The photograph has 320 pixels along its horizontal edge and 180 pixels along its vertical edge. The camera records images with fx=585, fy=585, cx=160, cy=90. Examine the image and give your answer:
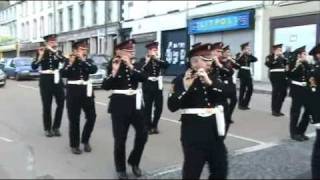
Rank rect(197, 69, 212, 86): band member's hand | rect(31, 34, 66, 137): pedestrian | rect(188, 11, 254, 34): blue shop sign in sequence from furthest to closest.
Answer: rect(188, 11, 254, 34): blue shop sign
rect(31, 34, 66, 137): pedestrian
rect(197, 69, 212, 86): band member's hand

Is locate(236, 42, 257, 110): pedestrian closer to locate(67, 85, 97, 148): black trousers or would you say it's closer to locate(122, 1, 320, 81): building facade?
locate(67, 85, 97, 148): black trousers

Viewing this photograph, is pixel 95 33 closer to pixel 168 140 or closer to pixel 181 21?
pixel 181 21

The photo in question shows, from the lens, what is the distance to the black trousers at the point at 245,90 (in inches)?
566

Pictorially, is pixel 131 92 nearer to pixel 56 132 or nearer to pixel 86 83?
pixel 86 83

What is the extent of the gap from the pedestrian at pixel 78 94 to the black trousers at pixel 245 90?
6.22 m

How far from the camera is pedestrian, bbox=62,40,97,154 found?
8.83 meters

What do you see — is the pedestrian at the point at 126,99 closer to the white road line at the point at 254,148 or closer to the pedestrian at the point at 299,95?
the white road line at the point at 254,148

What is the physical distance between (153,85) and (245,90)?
14.3ft

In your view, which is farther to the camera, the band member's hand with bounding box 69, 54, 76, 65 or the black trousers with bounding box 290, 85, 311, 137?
the black trousers with bounding box 290, 85, 311, 137

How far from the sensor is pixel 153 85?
426 inches

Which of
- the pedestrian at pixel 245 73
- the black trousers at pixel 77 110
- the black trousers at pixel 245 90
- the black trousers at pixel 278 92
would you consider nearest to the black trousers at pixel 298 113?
the black trousers at pixel 278 92

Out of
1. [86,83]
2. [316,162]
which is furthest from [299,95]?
[86,83]

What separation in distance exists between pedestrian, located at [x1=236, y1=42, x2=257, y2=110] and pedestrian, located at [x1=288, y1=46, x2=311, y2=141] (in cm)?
368

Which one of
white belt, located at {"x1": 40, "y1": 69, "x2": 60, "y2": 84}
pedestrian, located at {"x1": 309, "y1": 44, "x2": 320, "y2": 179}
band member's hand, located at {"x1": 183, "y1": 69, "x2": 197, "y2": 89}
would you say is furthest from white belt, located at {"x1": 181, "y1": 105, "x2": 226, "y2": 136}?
white belt, located at {"x1": 40, "y1": 69, "x2": 60, "y2": 84}
